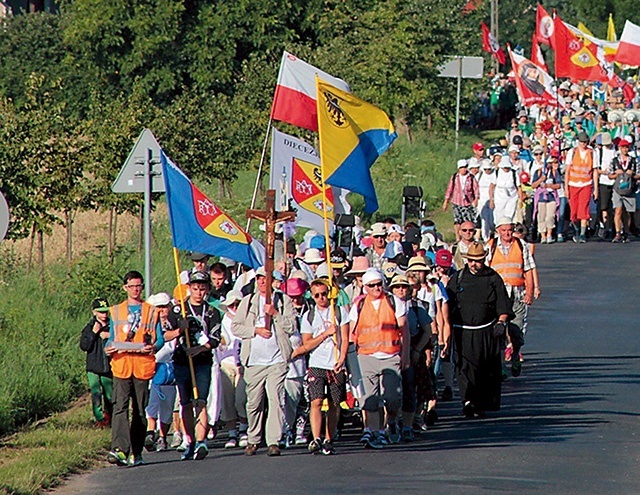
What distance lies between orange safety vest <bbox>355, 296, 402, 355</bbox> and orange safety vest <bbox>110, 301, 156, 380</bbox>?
5.82 ft

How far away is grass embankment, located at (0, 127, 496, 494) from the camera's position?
13867 mm

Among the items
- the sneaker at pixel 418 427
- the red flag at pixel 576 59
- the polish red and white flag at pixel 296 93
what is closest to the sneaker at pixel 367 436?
the sneaker at pixel 418 427

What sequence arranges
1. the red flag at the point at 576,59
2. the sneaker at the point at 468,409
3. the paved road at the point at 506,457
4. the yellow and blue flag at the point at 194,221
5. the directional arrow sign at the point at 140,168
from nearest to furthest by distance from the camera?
the paved road at the point at 506,457 → the yellow and blue flag at the point at 194,221 → the directional arrow sign at the point at 140,168 → the sneaker at the point at 468,409 → the red flag at the point at 576,59

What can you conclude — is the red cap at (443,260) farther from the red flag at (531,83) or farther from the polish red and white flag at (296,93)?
the red flag at (531,83)

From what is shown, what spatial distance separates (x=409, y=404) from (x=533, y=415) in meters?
1.85

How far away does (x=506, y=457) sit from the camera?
1359 cm

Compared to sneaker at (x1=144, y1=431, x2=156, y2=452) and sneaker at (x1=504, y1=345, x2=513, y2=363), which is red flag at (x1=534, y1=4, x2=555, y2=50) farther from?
sneaker at (x1=144, y1=431, x2=156, y2=452)

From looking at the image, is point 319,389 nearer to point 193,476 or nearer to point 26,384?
point 193,476

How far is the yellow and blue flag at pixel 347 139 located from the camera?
15391 mm

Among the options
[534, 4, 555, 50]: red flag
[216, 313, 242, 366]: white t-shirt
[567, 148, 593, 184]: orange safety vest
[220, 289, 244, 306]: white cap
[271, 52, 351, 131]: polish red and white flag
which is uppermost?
[534, 4, 555, 50]: red flag

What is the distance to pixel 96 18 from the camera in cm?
4681

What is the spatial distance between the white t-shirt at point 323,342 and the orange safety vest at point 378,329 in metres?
0.30

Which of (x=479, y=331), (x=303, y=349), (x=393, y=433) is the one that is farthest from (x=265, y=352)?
(x=479, y=331)

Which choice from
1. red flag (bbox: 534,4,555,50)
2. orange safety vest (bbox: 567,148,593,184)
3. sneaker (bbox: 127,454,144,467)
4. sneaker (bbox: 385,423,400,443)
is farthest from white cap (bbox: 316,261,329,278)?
red flag (bbox: 534,4,555,50)
